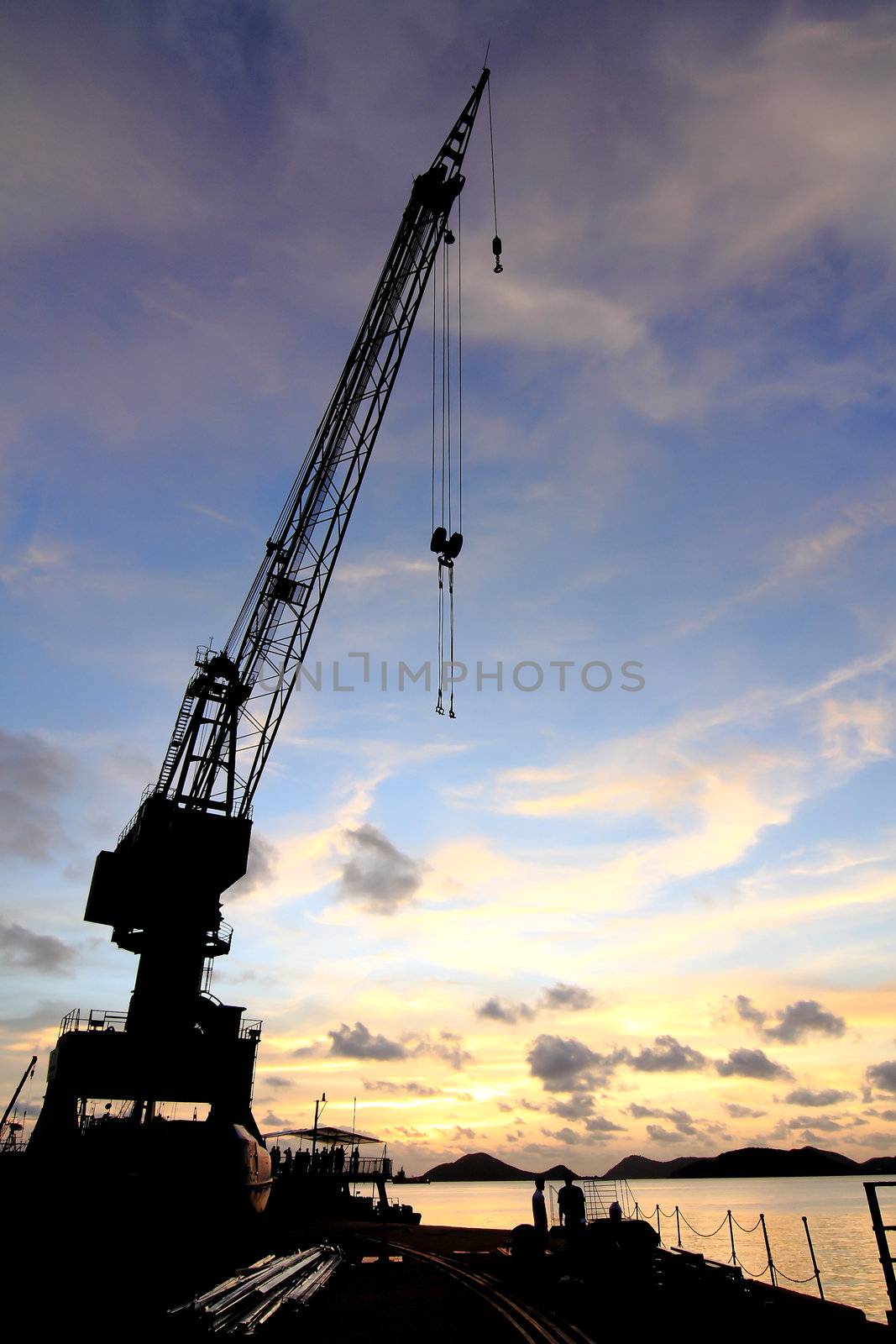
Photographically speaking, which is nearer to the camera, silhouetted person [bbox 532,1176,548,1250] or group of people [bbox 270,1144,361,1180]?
silhouetted person [bbox 532,1176,548,1250]

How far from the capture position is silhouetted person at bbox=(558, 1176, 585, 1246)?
2312cm

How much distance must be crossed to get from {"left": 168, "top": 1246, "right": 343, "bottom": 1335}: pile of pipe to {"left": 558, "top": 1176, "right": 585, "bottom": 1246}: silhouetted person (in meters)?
6.94

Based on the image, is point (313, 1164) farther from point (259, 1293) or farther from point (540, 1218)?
point (259, 1293)

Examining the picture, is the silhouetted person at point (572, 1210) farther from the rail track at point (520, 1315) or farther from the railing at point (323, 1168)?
the railing at point (323, 1168)

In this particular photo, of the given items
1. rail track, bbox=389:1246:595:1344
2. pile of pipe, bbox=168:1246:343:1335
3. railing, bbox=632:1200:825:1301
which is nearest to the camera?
rail track, bbox=389:1246:595:1344

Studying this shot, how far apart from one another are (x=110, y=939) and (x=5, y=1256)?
16015 mm

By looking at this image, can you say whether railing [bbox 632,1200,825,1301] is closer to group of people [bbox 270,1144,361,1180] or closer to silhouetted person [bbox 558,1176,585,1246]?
silhouetted person [bbox 558,1176,585,1246]

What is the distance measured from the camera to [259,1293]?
19.3 m

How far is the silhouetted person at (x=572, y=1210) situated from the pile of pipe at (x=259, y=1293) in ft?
22.8

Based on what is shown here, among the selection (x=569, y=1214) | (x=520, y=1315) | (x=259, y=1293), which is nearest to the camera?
(x=520, y=1315)

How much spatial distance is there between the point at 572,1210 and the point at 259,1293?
9.47 m

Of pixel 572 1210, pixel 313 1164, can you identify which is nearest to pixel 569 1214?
pixel 572 1210

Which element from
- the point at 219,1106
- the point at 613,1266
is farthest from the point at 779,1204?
the point at 613,1266

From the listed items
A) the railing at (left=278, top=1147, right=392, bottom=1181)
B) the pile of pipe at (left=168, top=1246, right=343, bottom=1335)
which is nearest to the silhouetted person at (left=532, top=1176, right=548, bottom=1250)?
the pile of pipe at (left=168, top=1246, right=343, bottom=1335)
